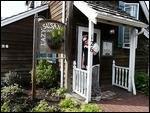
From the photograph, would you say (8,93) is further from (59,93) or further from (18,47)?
(18,47)

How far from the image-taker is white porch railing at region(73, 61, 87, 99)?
589 centimetres

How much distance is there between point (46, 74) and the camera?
689cm

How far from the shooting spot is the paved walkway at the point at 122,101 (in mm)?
5055

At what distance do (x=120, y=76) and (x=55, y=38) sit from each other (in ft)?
9.97

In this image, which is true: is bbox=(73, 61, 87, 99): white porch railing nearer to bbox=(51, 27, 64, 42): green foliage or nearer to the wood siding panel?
bbox=(51, 27, 64, 42): green foliage

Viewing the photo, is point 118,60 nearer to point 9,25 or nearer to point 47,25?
point 47,25

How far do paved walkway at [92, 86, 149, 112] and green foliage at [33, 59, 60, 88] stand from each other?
6.02 feet

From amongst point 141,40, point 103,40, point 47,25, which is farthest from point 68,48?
point 141,40

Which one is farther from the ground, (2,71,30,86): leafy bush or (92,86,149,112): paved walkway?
(2,71,30,86): leafy bush

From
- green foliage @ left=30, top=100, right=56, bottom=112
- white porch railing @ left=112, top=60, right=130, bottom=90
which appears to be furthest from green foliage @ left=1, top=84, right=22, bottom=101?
white porch railing @ left=112, top=60, right=130, bottom=90


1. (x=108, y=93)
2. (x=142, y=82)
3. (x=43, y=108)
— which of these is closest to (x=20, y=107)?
(x=43, y=108)

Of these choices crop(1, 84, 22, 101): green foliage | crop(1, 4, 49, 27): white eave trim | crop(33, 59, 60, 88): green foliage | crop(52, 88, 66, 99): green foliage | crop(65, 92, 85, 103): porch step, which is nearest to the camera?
crop(1, 84, 22, 101): green foliage

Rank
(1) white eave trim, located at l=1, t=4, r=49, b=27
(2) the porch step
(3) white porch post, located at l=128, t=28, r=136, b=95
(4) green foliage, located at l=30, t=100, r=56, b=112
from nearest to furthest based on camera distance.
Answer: (4) green foliage, located at l=30, t=100, r=56, b=112 → (2) the porch step → (3) white porch post, located at l=128, t=28, r=136, b=95 → (1) white eave trim, located at l=1, t=4, r=49, b=27

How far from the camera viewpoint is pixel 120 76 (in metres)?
7.41
